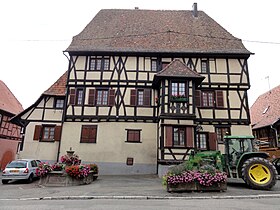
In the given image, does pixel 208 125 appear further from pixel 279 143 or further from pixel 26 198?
pixel 26 198

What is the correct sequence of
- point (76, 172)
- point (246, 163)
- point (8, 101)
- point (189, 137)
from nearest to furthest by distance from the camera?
point (246, 163), point (76, 172), point (189, 137), point (8, 101)

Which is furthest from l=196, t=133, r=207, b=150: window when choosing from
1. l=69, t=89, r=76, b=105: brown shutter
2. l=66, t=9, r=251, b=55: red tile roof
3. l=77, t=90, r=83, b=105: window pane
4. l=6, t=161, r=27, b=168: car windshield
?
l=6, t=161, r=27, b=168: car windshield

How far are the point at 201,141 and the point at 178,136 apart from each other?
9.26 ft

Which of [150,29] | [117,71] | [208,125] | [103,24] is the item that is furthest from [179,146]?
[103,24]

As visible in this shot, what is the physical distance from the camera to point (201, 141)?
17172 millimetres

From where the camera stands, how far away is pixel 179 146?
15.0 metres

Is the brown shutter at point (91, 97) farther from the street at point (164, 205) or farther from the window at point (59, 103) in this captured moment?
the street at point (164, 205)

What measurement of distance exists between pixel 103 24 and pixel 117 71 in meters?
6.43

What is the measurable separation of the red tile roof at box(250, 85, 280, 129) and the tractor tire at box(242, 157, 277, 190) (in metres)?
13.2

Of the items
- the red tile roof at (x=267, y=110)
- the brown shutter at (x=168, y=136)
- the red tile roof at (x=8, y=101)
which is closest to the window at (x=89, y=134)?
the brown shutter at (x=168, y=136)

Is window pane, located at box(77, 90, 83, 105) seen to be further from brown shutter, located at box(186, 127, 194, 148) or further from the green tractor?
the green tractor

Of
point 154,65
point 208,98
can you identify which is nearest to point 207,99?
point 208,98

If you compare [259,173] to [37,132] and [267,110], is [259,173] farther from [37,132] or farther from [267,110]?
[267,110]

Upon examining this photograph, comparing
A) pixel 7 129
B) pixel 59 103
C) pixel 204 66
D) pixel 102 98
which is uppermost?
pixel 204 66
